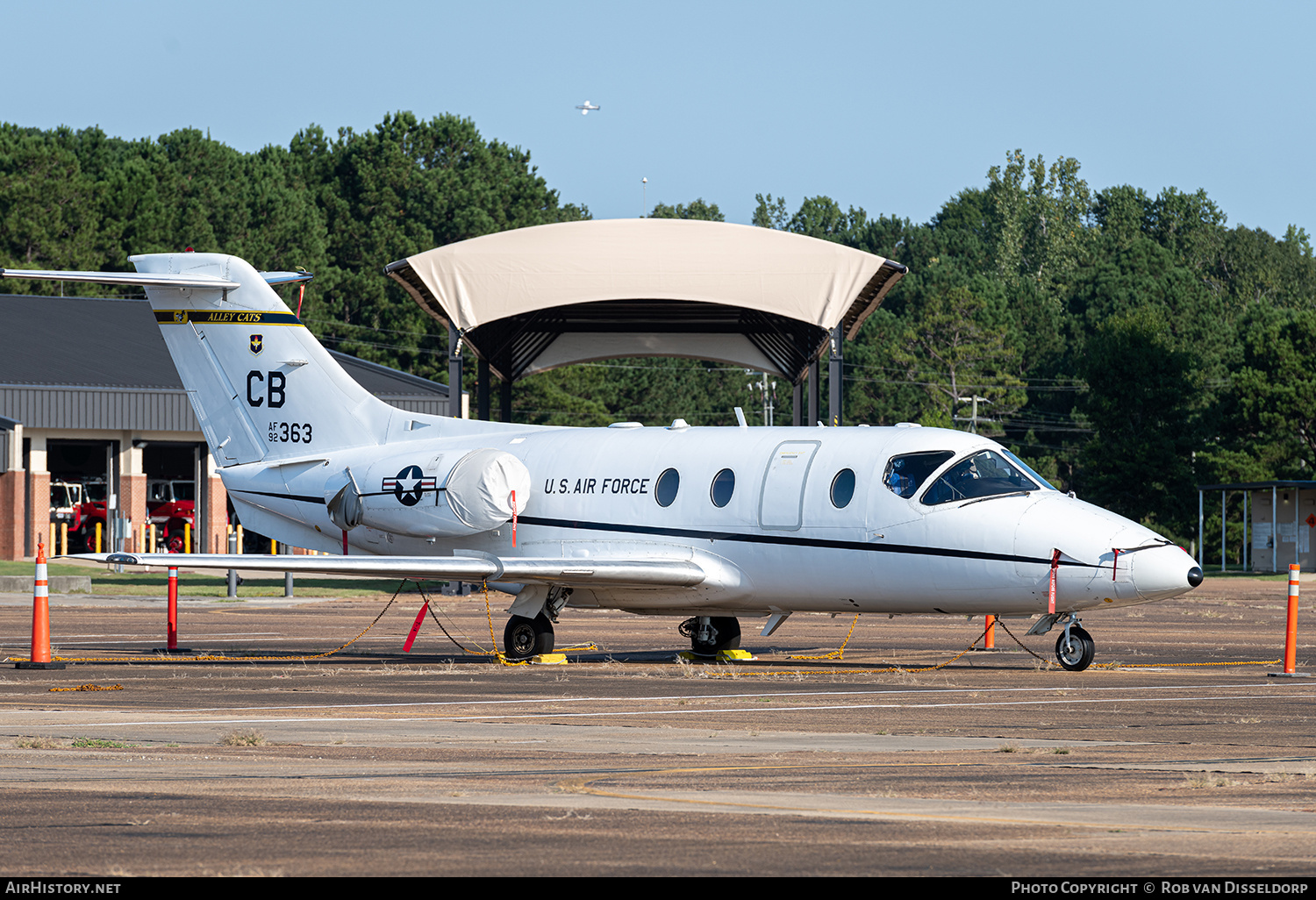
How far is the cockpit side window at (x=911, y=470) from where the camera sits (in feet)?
63.8

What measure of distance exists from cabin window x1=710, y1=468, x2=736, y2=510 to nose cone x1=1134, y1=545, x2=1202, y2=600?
16.1ft

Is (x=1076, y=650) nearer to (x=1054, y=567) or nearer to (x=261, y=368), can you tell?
(x=1054, y=567)

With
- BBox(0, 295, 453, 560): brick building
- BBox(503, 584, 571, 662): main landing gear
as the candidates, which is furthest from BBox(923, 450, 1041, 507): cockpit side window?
BBox(0, 295, 453, 560): brick building

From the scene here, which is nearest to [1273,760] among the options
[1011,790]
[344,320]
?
[1011,790]

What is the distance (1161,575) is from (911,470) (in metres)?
3.00

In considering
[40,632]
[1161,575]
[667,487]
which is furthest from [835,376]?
[40,632]

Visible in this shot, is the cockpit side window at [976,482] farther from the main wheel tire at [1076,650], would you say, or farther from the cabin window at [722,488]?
the cabin window at [722,488]

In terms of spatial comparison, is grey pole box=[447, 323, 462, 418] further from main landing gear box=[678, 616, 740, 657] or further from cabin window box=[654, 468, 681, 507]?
cabin window box=[654, 468, 681, 507]

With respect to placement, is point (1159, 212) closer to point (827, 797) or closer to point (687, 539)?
point (687, 539)

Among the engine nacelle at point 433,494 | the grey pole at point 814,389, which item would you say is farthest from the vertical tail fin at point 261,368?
the grey pole at point 814,389

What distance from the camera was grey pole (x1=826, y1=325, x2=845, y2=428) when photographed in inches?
1307

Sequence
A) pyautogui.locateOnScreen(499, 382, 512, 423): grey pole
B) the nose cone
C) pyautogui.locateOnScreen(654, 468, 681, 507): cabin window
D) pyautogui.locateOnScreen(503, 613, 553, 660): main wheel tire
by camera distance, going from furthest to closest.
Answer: pyautogui.locateOnScreen(499, 382, 512, 423): grey pole
pyautogui.locateOnScreen(503, 613, 553, 660): main wheel tire
pyautogui.locateOnScreen(654, 468, 681, 507): cabin window
the nose cone

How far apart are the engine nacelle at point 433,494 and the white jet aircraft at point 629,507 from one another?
0.03 metres
